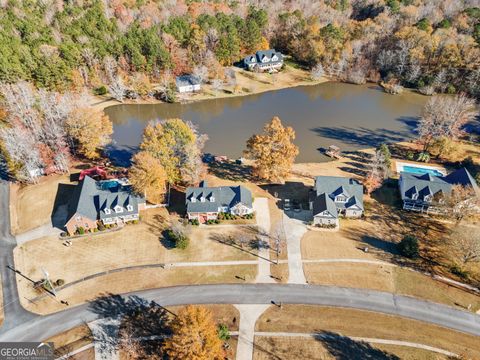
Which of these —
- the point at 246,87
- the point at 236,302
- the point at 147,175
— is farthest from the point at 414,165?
the point at 246,87

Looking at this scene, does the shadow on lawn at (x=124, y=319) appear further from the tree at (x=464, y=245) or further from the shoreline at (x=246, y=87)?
the shoreline at (x=246, y=87)

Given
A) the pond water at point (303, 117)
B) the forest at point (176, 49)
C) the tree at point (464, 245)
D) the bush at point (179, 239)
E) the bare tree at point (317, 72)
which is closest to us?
the tree at point (464, 245)

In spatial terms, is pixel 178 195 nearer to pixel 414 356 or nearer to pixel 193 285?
pixel 193 285

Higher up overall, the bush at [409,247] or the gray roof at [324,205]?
the gray roof at [324,205]

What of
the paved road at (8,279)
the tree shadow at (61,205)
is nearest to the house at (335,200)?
the tree shadow at (61,205)

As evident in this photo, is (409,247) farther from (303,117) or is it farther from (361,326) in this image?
(303,117)
